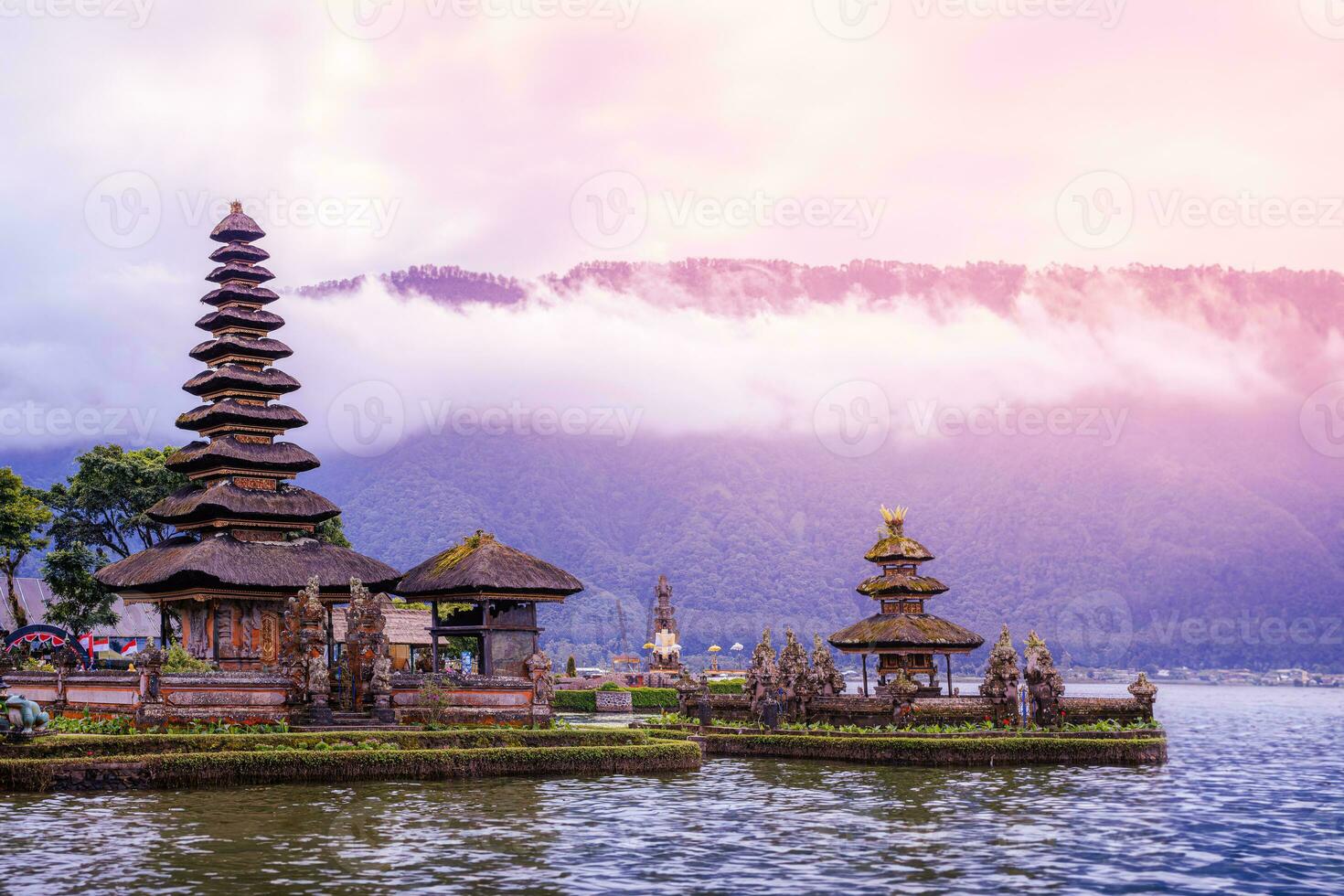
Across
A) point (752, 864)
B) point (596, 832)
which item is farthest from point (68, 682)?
point (752, 864)

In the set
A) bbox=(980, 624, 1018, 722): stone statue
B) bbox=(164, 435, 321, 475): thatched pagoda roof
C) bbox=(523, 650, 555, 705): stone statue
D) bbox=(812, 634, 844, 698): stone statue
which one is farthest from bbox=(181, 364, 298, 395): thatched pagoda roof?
bbox=(980, 624, 1018, 722): stone statue

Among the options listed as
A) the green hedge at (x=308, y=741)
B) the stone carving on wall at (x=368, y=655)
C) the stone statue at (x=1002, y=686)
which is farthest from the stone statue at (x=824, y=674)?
the stone carving on wall at (x=368, y=655)

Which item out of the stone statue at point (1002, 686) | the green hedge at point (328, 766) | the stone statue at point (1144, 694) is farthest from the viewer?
the stone statue at point (1144, 694)

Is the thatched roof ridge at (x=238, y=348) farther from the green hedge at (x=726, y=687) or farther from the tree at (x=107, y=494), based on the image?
the green hedge at (x=726, y=687)

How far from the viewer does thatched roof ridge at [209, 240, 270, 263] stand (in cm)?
6194

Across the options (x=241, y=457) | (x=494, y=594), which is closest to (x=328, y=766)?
(x=494, y=594)

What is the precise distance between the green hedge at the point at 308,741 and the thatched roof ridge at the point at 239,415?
20669mm

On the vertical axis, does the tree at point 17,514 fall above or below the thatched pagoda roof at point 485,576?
above

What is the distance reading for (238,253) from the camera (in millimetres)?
61906

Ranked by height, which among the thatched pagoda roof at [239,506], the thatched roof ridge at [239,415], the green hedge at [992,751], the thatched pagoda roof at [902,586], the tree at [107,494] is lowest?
the green hedge at [992,751]

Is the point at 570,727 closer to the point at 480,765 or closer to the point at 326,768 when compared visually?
the point at 480,765

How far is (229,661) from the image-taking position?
5222cm

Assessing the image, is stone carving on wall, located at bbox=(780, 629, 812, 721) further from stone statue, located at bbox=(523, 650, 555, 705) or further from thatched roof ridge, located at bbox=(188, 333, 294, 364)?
thatched roof ridge, located at bbox=(188, 333, 294, 364)

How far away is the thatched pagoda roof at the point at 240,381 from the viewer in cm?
5897
